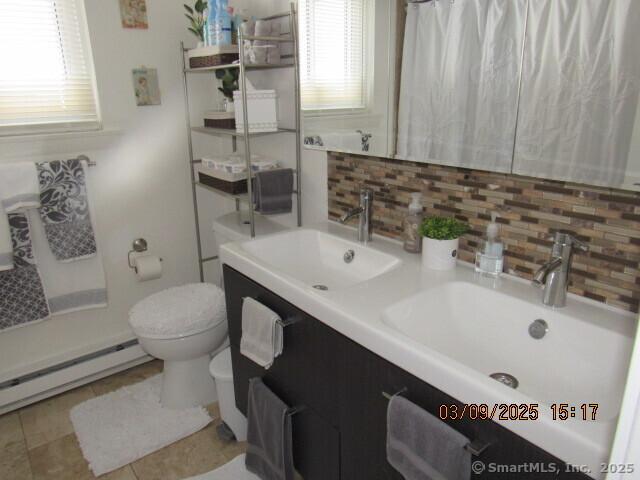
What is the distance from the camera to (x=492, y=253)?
1.33 metres

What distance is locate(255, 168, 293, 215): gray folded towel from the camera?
1.96 meters

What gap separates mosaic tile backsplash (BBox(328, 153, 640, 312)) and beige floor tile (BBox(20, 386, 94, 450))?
65.9 inches

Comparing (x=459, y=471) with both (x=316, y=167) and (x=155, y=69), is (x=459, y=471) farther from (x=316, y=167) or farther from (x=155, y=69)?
(x=155, y=69)

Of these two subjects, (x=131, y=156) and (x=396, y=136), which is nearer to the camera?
(x=396, y=136)

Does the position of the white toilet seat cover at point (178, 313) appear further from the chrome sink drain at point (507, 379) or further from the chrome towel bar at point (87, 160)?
the chrome sink drain at point (507, 379)

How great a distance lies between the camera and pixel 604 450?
72cm

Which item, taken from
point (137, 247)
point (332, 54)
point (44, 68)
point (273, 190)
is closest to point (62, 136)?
point (44, 68)

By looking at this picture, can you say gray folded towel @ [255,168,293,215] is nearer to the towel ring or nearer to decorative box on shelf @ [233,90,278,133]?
decorative box on shelf @ [233,90,278,133]

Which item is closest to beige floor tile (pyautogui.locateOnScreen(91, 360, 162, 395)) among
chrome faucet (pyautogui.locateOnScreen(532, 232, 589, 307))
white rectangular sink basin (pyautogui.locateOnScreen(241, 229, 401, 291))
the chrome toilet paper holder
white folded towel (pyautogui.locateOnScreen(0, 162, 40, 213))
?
the chrome toilet paper holder

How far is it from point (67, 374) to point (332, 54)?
1.94 meters

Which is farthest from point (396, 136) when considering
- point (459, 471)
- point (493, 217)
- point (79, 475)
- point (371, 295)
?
point (79, 475)

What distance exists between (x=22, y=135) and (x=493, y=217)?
6.27 ft

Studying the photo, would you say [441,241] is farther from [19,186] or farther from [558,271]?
[19,186]
